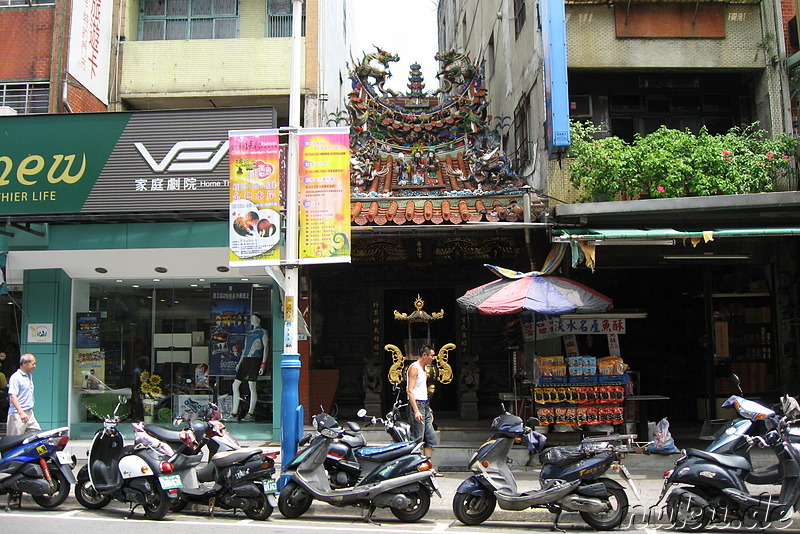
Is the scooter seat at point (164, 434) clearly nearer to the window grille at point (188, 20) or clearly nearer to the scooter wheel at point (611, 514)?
the scooter wheel at point (611, 514)

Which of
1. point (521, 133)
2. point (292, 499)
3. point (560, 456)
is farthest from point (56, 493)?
point (521, 133)

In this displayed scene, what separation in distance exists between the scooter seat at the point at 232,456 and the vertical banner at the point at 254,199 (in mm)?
2338

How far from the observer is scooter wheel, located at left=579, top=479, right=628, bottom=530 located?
8102 millimetres

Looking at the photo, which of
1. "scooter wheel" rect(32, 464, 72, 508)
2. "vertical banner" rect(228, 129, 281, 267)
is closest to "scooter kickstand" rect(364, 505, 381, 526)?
"vertical banner" rect(228, 129, 281, 267)

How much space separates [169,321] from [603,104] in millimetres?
9406

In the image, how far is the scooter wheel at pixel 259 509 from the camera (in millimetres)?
8695

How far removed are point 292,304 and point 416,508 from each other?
9.76ft

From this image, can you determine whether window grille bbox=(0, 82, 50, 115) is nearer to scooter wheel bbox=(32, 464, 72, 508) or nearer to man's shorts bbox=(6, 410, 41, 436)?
man's shorts bbox=(6, 410, 41, 436)

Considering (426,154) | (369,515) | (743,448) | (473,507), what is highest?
(426,154)

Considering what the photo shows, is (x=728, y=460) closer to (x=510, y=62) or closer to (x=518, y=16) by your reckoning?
(x=518, y=16)

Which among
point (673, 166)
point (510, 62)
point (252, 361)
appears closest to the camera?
point (673, 166)

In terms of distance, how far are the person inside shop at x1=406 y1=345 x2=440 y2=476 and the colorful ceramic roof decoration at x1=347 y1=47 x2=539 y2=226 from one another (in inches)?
103

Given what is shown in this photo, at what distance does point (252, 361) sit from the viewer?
13.8 metres

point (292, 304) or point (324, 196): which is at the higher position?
point (324, 196)
